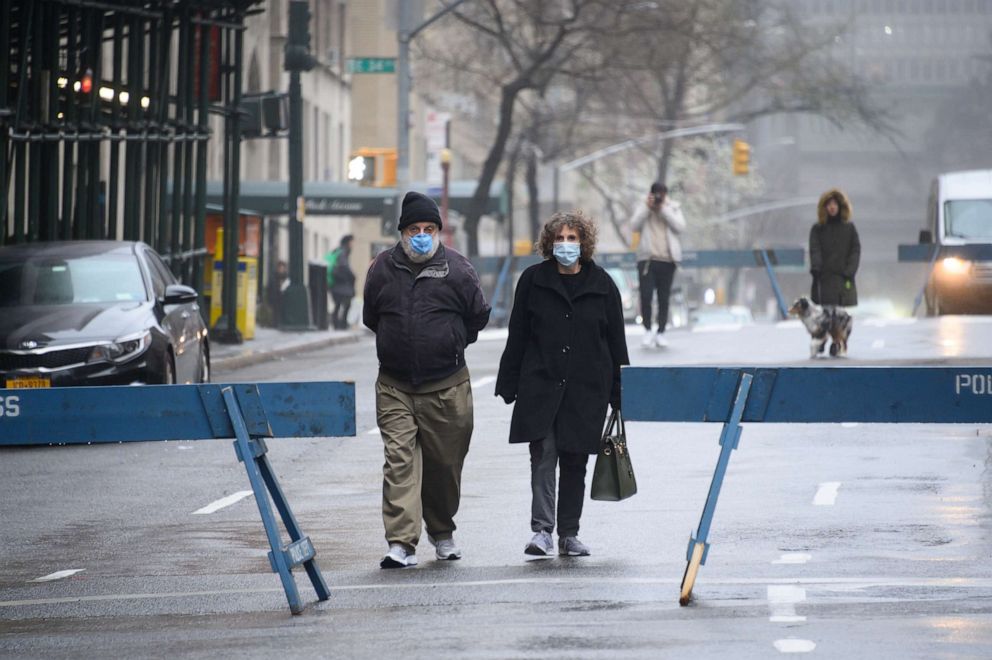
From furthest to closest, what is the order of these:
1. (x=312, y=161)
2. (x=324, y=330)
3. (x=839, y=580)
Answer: (x=312, y=161), (x=324, y=330), (x=839, y=580)

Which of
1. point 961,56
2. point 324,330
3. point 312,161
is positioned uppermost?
point 961,56

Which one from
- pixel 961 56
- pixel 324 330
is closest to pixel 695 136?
pixel 324 330

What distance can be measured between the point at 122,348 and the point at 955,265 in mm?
17830

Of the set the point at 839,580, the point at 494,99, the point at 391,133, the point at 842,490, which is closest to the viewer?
the point at 839,580

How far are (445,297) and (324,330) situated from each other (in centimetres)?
2949

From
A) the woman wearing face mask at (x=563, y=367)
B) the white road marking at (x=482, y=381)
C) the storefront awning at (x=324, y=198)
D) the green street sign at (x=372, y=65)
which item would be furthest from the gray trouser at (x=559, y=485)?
the storefront awning at (x=324, y=198)

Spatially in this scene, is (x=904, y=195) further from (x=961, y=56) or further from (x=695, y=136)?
(x=695, y=136)

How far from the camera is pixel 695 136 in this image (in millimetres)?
76438

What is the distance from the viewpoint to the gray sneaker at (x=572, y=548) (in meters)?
10.3

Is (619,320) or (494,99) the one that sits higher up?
(494,99)

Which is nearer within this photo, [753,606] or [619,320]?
[753,606]

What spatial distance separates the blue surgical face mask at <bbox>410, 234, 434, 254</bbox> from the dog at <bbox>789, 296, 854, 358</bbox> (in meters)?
12.3

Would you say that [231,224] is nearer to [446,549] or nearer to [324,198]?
[324,198]

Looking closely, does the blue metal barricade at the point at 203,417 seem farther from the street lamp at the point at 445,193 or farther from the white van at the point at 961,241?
the street lamp at the point at 445,193
